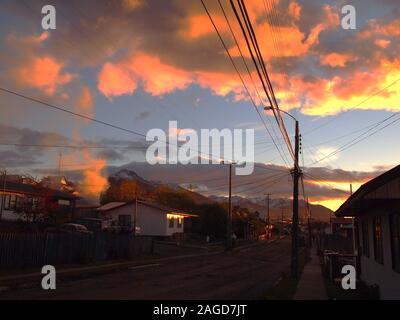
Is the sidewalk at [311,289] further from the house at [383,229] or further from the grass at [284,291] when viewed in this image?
the house at [383,229]

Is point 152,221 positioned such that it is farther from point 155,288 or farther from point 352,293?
point 352,293

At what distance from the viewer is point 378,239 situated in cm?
1650

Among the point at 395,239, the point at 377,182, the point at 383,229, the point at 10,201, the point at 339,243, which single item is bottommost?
the point at 339,243

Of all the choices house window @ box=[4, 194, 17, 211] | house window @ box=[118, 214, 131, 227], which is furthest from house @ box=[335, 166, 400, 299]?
house window @ box=[118, 214, 131, 227]

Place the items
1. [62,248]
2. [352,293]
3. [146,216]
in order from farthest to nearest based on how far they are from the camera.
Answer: [146,216], [62,248], [352,293]

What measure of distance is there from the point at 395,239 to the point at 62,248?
20097 millimetres

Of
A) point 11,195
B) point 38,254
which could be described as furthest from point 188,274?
point 11,195

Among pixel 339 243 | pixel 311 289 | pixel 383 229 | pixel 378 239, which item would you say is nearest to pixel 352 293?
pixel 311 289

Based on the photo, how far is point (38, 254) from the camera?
25.8 m

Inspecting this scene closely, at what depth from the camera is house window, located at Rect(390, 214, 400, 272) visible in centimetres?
1276

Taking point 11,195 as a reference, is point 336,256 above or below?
below
